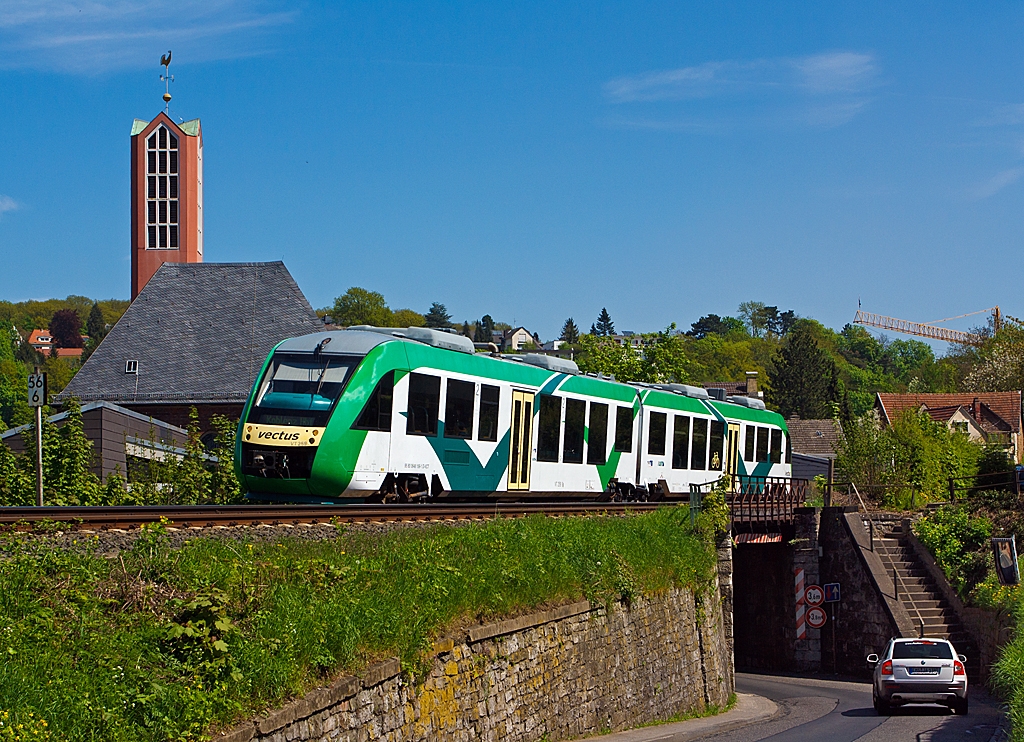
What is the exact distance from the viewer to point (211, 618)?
10031 mm

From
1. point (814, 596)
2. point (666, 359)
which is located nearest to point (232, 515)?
point (814, 596)

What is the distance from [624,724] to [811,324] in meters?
178

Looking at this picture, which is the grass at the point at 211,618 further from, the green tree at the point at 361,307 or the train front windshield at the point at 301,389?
the green tree at the point at 361,307

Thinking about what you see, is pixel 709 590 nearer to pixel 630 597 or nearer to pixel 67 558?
pixel 630 597

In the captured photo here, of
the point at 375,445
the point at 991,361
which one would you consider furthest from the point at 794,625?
the point at 991,361

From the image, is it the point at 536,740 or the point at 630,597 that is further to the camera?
the point at 630,597

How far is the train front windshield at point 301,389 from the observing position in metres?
18.5

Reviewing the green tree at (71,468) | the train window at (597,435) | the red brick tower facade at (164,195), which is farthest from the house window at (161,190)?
the green tree at (71,468)

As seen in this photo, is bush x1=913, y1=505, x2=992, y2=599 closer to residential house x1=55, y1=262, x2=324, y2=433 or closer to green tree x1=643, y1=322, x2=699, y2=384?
green tree x1=643, y1=322, x2=699, y2=384

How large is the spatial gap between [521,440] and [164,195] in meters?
57.7

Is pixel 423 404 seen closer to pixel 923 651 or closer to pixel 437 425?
pixel 437 425

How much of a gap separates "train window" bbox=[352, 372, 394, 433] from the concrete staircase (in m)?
21.1

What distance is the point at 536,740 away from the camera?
50.5ft

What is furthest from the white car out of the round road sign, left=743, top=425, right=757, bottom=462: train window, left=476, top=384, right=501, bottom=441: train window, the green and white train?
left=743, top=425, right=757, bottom=462: train window
